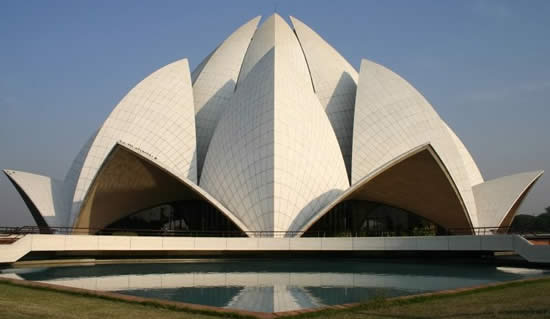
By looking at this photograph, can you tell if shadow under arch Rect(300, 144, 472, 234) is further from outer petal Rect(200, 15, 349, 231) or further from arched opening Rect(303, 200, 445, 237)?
outer petal Rect(200, 15, 349, 231)

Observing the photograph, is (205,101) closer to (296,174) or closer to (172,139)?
(172,139)

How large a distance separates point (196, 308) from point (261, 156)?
17.0 m

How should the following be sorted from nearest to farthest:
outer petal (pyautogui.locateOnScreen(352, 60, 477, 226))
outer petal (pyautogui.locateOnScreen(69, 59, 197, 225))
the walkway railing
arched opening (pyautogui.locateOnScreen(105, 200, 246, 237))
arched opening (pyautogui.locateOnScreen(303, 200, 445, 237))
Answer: the walkway railing → outer petal (pyautogui.locateOnScreen(352, 60, 477, 226)) → outer petal (pyautogui.locateOnScreen(69, 59, 197, 225)) → arched opening (pyautogui.locateOnScreen(303, 200, 445, 237)) → arched opening (pyautogui.locateOnScreen(105, 200, 246, 237))

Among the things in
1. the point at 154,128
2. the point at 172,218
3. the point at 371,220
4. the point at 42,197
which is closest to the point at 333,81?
the point at 371,220

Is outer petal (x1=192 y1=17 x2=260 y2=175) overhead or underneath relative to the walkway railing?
overhead

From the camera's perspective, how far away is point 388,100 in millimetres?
30250

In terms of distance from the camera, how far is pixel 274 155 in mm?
24125

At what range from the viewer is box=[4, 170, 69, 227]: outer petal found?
91.0 ft

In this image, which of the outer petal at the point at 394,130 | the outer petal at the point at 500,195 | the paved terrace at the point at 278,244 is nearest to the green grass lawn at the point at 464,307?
the paved terrace at the point at 278,244

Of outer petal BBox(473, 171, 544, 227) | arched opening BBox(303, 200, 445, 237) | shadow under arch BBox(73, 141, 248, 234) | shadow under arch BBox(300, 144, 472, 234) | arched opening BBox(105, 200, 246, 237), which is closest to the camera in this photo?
shadow under arch BBox(300, 144, 472, 234)

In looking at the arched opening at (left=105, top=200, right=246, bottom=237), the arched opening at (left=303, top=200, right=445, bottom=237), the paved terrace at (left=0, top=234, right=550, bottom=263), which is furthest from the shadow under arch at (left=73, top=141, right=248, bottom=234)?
the arched opening at (left=303, top=200, right=445, bottom=237)

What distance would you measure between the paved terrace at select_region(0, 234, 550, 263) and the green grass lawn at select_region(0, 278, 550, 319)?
10282mm

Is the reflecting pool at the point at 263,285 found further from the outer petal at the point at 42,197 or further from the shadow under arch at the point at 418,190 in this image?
the outer petal at the point at 42,197

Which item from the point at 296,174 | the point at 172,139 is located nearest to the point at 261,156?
the point at 296,174
